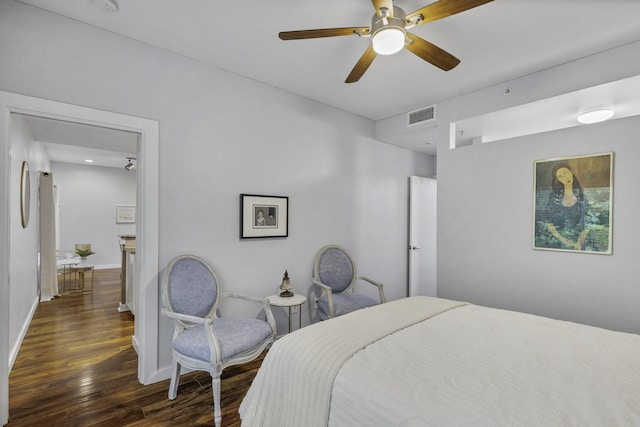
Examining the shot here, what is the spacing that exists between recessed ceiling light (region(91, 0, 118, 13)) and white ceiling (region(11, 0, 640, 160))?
0.07 ft

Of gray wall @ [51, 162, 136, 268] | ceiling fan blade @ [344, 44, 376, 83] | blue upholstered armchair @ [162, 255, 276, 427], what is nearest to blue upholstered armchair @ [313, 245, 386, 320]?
blue upholstered armchair @ [162, 255, 276, 427]

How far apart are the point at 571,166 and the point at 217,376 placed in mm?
3226

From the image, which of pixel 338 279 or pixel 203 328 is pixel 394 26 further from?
pixel 338 279

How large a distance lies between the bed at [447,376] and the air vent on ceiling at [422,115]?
99.4 inches

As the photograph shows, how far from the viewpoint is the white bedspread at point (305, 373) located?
1.39 meters

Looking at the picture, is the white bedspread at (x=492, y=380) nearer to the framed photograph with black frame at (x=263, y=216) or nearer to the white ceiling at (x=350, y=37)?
the framed photograph with black frame at (x=263, y=216)

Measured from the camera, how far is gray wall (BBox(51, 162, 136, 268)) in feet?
24.0

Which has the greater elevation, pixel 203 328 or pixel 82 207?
pixel 82 207

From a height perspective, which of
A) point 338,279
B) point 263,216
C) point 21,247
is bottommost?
point 338,279

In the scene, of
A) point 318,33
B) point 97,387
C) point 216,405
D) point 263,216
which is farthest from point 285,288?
Answer: point 318,33

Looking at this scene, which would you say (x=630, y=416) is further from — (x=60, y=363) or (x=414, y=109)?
(x=60, y=363)

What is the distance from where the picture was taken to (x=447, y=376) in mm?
1313

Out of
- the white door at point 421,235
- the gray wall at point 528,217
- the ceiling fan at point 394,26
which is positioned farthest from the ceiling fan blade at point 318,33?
the white door at point 421,235

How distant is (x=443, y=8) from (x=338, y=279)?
2.74m
